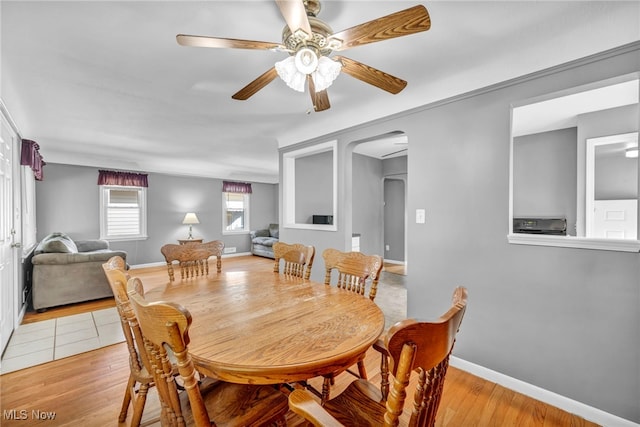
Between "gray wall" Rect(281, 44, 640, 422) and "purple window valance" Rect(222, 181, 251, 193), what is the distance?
6.01 metres

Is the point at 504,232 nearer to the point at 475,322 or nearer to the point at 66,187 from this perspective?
the point at 475,322

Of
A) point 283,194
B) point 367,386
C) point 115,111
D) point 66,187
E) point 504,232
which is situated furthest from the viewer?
point 66,187

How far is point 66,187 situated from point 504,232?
7448 mm

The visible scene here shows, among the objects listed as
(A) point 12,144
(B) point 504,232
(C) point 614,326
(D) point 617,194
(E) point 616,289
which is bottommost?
(C) point 614,326

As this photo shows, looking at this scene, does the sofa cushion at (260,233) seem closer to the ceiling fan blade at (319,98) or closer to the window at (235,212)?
the window at (235,212)

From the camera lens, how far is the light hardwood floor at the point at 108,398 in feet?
5.49

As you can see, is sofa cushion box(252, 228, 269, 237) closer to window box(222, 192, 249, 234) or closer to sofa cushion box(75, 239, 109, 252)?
window box(222, 192, 249, 234)

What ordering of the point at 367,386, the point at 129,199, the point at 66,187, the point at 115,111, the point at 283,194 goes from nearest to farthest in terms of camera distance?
the point at 367,386, the point at 115,111, the point at 283,194, the point at 66,187, the point at 129,199

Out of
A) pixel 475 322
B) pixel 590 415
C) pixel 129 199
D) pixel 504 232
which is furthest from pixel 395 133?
pixel 129 199

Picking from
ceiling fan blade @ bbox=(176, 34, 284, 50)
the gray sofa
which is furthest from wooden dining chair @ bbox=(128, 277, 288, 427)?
the gray sofa

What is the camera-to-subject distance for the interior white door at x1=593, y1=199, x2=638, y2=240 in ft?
9.89

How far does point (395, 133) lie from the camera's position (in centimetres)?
280

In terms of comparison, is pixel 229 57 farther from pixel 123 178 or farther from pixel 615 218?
pixel 123 178

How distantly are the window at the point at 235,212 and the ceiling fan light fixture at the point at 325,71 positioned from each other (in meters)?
6.93
